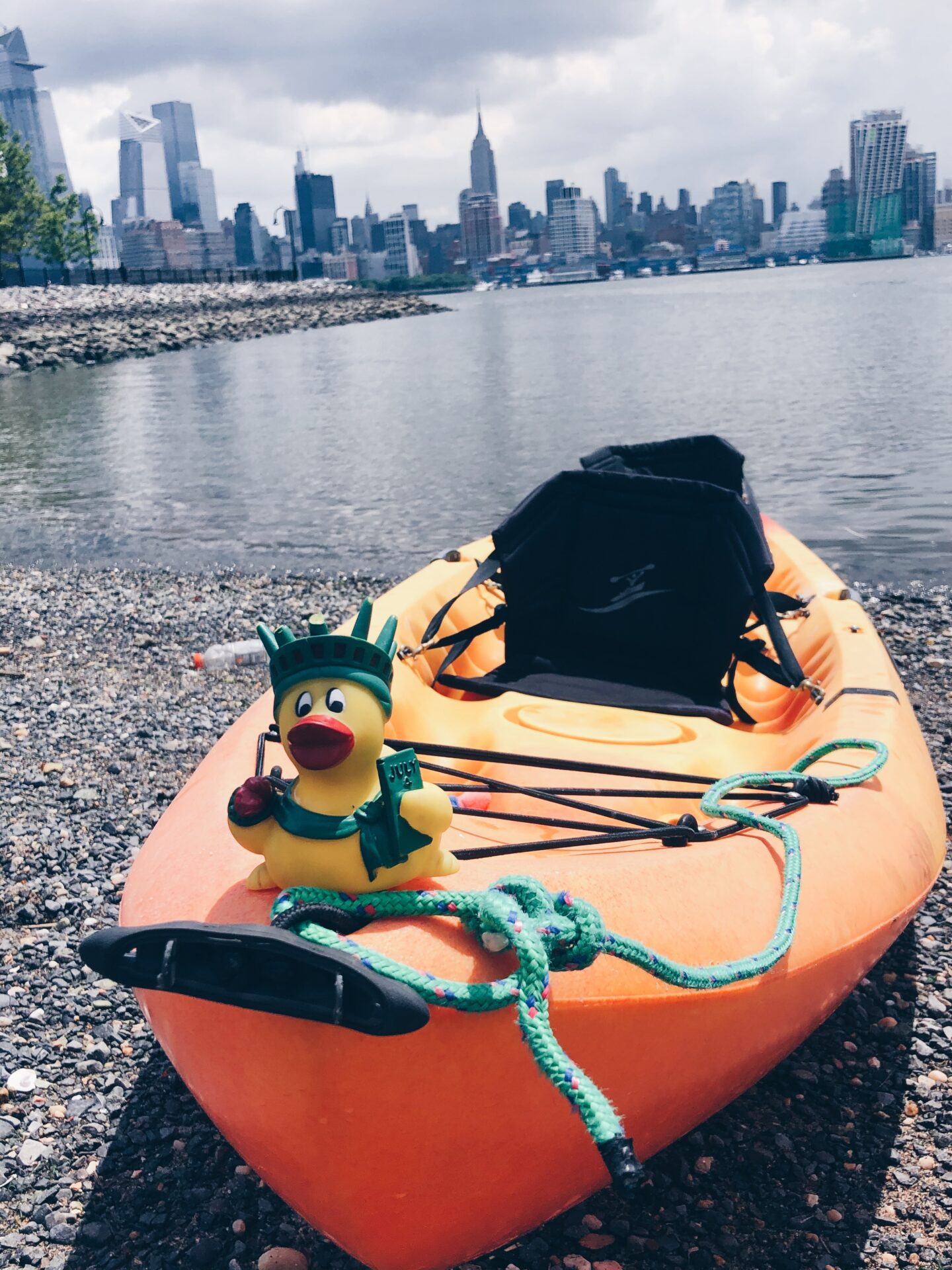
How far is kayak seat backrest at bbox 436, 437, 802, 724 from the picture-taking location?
13.9 ft

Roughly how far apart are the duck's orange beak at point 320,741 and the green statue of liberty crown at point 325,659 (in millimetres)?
124

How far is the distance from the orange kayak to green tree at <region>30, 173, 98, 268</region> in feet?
195

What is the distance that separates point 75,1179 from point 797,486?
494 inches

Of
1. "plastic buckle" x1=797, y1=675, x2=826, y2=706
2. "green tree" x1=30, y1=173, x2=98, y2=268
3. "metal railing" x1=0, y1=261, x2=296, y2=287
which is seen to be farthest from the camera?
"metal railing" x1=0, y1=261, x2=296, y2=287

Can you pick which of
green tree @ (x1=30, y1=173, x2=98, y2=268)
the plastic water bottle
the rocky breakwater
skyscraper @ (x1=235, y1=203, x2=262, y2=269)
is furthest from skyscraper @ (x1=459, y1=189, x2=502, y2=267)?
the plastic water bottle

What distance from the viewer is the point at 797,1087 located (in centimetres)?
306

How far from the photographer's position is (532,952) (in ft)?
6.60

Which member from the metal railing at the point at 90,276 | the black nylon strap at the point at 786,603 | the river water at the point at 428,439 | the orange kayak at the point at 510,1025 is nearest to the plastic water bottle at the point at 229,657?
the black nylon strap at the point at 786,603

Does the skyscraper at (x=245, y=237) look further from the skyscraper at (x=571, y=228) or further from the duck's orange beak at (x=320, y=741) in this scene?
the duck's orange beak at (x=320, y=741)

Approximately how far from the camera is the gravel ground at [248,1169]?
101 inches

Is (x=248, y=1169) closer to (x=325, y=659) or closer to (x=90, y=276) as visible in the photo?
(x=325, y=659)

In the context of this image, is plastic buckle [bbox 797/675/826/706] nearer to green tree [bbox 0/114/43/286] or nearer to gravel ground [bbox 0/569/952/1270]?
gravel ground [bbox 0/569/952/1270]

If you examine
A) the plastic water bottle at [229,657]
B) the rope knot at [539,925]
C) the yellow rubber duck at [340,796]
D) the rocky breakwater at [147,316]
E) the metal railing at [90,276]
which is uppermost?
the metal railing at [90,276]

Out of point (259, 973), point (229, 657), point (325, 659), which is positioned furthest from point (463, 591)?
point (229, 657)
